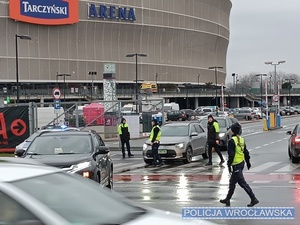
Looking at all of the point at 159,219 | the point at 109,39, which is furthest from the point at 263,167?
the point at 109,39

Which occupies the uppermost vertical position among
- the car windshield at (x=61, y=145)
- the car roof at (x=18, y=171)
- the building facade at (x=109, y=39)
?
the building facade at (x=109, y=39)

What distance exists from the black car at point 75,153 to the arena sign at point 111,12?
Answer: 310 feet

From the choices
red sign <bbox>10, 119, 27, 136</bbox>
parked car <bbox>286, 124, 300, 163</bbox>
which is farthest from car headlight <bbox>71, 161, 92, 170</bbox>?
red sign <bbox>10, 119, 27, 136</bbox>

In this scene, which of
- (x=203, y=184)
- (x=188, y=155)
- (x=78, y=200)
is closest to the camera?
(x=78, y=200)

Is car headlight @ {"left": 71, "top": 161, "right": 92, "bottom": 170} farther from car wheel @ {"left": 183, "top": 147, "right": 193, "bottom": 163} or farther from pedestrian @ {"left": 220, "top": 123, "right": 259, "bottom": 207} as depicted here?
car wheel @ {"left": 183, "top": 147, "right": 193, "bottom": 163}

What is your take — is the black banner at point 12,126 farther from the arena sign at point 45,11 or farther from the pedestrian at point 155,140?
the arena sign at point 45,11

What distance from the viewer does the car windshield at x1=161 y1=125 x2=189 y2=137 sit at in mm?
23020

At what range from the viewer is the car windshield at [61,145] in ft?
42.1

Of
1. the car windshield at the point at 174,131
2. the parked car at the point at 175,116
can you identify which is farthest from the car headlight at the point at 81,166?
the parked car at the point at 175,116

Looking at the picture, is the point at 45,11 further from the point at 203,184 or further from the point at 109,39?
the point at 203,184

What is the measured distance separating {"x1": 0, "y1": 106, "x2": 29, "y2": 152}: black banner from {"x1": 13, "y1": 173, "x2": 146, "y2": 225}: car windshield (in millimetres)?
24217

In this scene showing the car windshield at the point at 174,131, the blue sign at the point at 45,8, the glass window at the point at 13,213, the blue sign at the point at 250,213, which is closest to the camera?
the glass window at the point at 13,213

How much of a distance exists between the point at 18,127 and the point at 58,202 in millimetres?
25157

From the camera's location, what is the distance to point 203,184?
15602 millimetres
